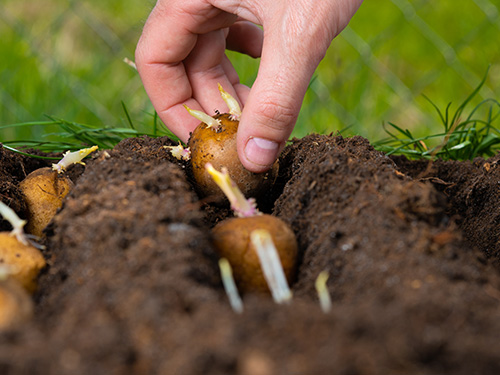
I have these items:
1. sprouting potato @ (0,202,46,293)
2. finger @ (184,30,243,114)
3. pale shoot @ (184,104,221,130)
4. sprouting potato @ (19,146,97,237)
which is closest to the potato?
sprouting potato @ (0,202,46,293)

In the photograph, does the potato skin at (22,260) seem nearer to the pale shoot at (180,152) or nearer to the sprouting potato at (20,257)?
the sprouting potato at (20,257)

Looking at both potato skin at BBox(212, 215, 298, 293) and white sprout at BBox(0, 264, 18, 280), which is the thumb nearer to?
potato skin at BBox(212, 215, 298, 293)

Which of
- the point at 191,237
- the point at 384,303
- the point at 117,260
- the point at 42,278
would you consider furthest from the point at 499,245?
the point at 42,278

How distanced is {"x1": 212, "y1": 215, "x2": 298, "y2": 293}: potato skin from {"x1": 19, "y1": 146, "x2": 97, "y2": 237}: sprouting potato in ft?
1.86

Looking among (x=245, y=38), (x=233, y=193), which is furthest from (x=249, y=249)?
(x=245, y=38)

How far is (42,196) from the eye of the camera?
147 centimetres

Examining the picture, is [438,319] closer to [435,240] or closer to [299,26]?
[435,240]

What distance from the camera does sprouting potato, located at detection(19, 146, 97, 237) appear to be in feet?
4.77

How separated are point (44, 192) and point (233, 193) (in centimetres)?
61

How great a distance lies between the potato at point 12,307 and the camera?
854mm

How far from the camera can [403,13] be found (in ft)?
13.3

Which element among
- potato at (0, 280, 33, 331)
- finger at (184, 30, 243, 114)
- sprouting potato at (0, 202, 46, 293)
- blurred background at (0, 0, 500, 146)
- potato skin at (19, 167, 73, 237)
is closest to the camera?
potato at (0, 280, 33, 331)

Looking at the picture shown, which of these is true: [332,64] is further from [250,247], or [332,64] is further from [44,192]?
[250,247]

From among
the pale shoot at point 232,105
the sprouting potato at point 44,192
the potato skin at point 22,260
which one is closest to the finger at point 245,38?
the pale shoot at point 232,105
